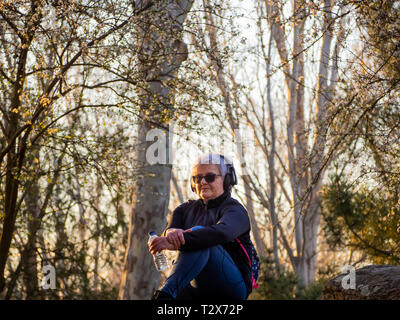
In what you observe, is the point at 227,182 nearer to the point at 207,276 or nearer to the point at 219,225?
the point at 219,225

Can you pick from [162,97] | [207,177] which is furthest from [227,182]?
[162,97]

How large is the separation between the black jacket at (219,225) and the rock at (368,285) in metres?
1.96

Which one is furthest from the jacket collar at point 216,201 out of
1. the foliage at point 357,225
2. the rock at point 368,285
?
the foliage at point 357,225

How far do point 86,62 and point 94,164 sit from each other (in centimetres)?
106

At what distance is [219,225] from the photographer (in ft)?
11.2

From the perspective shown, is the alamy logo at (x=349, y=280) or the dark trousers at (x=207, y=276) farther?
the alamy logo at (x=349, y=280)

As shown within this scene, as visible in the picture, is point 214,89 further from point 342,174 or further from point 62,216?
point 62,216

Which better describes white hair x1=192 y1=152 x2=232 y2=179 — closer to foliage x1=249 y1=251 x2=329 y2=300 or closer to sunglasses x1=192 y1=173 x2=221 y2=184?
sunglasses x1=192 y1=173 x2=221 y2=184

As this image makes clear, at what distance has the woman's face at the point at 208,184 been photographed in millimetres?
3844

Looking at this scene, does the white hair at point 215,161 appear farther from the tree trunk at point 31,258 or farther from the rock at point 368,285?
the tree trunk at point 31,258

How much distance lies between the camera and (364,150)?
575 centimetres

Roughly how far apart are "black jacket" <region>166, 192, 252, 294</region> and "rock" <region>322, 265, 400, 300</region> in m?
1.96

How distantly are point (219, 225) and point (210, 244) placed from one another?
0.46 ft

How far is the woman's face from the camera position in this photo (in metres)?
3.84
